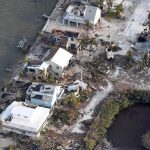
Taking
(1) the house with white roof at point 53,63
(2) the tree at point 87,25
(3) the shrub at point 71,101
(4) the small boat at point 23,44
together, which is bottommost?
(3) the shrub at point 71,101

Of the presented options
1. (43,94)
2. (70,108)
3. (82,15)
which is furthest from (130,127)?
(82,15)

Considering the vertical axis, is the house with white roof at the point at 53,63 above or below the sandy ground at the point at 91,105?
above

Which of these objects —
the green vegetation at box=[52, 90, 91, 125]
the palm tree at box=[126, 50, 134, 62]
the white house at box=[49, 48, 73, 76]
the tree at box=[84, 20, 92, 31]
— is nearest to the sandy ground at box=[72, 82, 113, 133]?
the green vegetation at box=[52, 90, 91, 125]

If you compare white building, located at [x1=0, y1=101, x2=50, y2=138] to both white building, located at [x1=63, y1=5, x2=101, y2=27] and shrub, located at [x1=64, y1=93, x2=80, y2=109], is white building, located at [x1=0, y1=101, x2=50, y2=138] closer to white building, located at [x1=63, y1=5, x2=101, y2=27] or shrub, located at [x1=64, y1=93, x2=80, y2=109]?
shrub, located at [x1=64, y1=93, x2=80, y2=109]

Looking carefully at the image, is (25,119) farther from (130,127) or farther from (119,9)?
(119,9)

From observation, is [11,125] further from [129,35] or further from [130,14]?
[130,14]

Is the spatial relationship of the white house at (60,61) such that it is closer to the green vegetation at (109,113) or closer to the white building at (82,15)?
the green vegetation at (109,113)

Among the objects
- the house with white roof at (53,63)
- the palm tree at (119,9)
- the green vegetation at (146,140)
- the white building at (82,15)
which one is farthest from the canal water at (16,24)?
the green vegetation at (146,140)
